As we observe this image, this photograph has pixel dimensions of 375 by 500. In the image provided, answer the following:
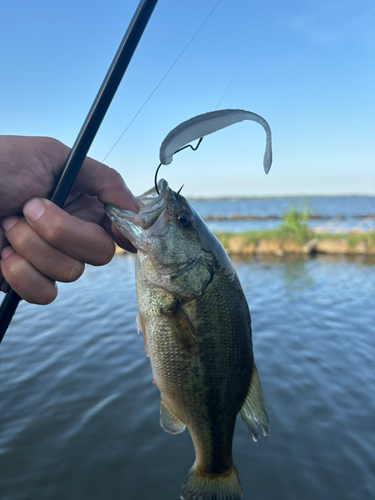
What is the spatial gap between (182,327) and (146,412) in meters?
4.43

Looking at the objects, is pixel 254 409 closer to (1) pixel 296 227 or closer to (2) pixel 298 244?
(2) pixel 298 244

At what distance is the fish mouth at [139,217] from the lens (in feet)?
6.38

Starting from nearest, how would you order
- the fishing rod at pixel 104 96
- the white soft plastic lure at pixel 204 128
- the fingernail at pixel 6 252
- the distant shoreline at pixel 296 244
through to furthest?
1. the white soft plastic lure at pixel 204 128
2. the fishing rod at pixel 104 96
3. the fingernail at pixel 6 252
4. the distant shoreline at pixel 296 244

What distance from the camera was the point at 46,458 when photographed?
15.1ft

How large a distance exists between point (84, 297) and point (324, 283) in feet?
30.4

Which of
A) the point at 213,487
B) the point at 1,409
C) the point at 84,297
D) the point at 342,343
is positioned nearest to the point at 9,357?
the point at 1,409

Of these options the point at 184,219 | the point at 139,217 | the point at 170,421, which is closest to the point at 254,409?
the point at 170,421

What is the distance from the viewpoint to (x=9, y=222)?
1.93 m

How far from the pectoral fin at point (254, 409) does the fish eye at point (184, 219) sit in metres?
0.99

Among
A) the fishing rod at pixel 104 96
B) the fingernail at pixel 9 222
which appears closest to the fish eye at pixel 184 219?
the fishing rod at pixel 104 96

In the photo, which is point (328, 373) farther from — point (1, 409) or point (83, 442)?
point (1, 409)

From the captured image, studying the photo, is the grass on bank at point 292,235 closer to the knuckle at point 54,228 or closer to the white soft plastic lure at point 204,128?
the knuckle at point 54,228

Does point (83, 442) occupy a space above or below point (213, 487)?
below

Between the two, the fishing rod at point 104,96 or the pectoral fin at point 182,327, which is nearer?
the fishing rod at point 104,96
